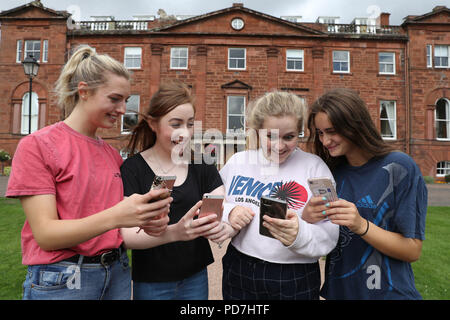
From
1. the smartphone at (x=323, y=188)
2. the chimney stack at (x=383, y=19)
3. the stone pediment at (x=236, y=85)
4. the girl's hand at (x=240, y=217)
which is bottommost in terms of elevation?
the girl's hand at (x=240, y=217)

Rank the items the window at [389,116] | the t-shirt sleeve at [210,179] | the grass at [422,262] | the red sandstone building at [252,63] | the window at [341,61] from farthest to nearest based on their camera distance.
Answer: the window at [389,116], the window at [341,61], the red sandstone building at [252,63], the grass at [422,262], the t-shirt sleeve at [210,179]

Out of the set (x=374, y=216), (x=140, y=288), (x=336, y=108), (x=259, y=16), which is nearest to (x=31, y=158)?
(x=140, y=288)

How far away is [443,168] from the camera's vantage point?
18797mm

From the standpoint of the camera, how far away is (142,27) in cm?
1955

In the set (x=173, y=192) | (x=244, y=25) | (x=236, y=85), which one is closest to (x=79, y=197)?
(x=173, y=192)

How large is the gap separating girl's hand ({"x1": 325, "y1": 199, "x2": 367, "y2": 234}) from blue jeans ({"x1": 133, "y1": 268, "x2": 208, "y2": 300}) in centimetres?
104

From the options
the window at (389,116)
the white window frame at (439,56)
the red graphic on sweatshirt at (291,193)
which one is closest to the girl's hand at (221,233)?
the red graphic on sweatshirt at (291,193)

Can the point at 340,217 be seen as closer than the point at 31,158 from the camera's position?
No

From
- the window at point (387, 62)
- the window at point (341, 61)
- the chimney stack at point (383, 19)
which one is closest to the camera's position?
the window at point (341, 61)

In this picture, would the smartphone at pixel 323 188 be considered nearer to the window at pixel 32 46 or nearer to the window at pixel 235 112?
the window at pixel 235 112

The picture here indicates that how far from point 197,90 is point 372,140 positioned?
57.1 ft

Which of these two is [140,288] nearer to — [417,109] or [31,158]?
[31,158]

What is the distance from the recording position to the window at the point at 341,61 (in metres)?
19.1

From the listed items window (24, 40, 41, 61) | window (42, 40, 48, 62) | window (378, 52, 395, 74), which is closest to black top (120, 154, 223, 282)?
window (378, 52, 395, 74)
